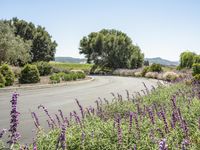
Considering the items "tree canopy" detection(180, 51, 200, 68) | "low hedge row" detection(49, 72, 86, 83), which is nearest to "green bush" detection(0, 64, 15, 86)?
"low hedge row" detection(49, 72, 86, 83)

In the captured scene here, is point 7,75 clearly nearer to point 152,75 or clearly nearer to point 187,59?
point 152,75

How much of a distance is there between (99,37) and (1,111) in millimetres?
74662

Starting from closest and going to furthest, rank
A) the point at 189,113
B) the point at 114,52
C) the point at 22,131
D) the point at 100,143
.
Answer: the point at 100,143 < the point at 189,113 < the point at 22,131 < the point at 114,52

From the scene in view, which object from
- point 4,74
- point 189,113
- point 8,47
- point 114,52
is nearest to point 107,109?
point 189,113

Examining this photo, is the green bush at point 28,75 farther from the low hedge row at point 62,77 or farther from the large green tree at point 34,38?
the large green tree at point 34,38

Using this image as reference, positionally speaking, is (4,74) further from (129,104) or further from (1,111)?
(129,104)

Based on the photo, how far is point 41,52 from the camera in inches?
3408

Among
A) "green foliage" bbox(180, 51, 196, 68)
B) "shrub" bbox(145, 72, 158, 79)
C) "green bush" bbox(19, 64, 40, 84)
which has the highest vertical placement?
"green foliage" bbox(180, 51, 196, 68)

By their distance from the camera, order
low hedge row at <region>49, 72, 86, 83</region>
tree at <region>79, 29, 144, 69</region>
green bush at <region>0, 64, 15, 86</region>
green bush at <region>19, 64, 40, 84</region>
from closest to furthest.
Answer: green bush at <region>0, 64, 15, 86</region> → green bush at <region>19, 64, 40, 84</region> → low hedge row at <region>49, 72, 86, 83</region> → tree at <region>79, 29, 144, 69</region>

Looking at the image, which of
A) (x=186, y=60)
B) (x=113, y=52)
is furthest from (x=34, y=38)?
(x=186, y=60)

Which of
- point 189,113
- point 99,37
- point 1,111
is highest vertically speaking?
point 99,37

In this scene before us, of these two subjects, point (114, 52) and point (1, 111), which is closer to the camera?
point (1, 111)

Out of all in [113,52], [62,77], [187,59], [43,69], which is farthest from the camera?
[113,52]

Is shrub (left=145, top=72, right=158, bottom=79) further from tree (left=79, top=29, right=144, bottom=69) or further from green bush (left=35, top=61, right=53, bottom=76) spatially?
tree (left=79, top=29, right=144, bottom=69)
